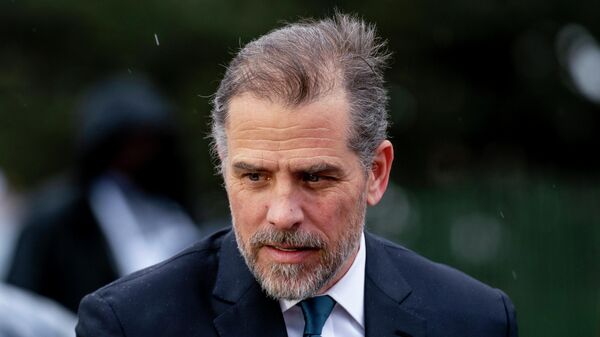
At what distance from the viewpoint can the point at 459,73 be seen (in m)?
15.5

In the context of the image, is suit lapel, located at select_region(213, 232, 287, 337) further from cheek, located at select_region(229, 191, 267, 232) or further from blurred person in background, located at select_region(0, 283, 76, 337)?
blurred person in background, located at select_region(0, 283, 76, 337)

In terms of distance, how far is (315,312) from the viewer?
4.26 metres

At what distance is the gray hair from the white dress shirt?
0.39 metres

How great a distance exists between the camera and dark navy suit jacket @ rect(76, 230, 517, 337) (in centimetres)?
416

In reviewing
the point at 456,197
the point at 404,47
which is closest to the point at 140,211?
the point at 456,197

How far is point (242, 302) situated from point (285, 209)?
41 centimetres

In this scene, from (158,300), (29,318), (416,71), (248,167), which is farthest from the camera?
(416,71)

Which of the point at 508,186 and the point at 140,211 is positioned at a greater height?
the point at 140,211

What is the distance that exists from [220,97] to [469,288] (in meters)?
1.08

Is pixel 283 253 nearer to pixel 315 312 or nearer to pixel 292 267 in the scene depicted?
pixel 292 267

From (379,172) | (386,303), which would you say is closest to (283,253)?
(386,303)

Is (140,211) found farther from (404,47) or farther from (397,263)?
(404,47)

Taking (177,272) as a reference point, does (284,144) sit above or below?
above

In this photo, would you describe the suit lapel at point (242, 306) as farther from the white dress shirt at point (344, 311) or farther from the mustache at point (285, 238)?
the mustache at point (285, 238)
